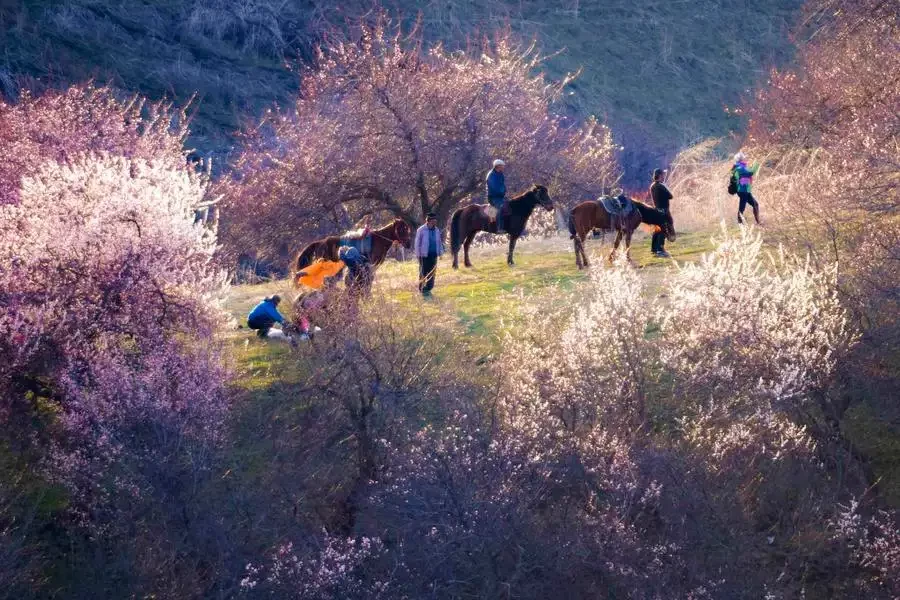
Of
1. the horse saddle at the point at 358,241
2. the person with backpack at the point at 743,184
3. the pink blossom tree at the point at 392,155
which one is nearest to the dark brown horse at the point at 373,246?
the horse saddle at the point at 358,241

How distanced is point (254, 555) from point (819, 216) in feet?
32.7

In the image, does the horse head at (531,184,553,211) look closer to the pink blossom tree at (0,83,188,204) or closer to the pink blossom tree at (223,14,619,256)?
the pink blossom tree at (223,14,619,256)

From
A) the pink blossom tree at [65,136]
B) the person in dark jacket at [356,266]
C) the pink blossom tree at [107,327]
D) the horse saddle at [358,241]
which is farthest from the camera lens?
the pink blossom tree at [65,136]

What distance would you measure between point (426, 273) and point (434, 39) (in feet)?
139

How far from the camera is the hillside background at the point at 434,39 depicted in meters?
49.1

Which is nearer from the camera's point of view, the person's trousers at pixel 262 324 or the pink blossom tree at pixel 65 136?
the person's trousers at pixel 262 324

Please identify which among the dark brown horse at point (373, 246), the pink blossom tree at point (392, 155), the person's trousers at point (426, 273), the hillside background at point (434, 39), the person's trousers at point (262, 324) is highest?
the hillside background at point (434, 39)

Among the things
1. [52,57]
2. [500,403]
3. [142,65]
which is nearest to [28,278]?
[500,403]

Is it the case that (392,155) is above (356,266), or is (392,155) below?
above

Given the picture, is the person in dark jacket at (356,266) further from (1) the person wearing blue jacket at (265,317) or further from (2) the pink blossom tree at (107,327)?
(2) the pink blossom tree at (107,327)

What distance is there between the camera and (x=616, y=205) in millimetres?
21156

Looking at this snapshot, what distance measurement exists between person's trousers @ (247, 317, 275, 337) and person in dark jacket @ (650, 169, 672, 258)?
8.62 metres

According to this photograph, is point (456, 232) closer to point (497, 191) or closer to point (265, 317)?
point (497, 191)

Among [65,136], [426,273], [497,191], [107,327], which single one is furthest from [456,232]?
[65,136]
